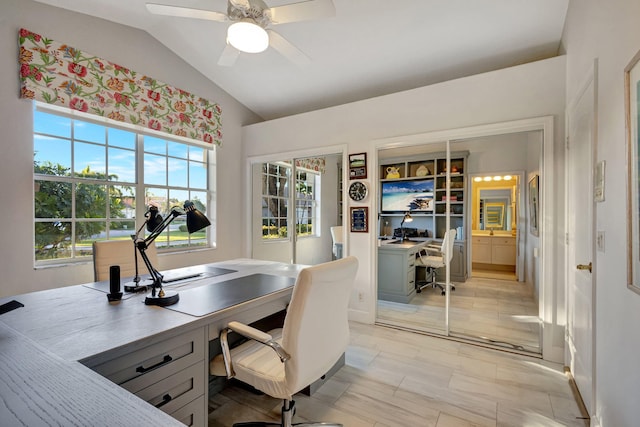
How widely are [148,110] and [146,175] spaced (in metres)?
0.76

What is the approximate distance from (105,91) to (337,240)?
3.01m

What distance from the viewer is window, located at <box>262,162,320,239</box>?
4083 mm

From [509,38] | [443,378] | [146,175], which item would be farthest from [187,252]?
[509,38]

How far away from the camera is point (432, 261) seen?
3.91 m

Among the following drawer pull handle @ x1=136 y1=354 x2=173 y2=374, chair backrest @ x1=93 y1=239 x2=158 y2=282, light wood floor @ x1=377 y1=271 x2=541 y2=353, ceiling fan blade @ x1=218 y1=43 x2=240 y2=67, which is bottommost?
light wood floor @ x1=377 y1=271 x2=541 y2=353

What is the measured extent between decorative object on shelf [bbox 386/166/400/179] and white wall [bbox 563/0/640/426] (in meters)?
2.13

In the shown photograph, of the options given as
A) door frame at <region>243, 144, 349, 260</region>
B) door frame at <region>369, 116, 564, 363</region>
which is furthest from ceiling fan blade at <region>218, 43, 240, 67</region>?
door frame at <region>369, 116, 564, 363</region>

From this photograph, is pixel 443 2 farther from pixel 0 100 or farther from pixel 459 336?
pixel 0 100

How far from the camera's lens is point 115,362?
105 centimetres

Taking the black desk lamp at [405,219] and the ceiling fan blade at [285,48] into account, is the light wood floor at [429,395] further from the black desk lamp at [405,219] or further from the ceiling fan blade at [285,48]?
the ceiling fan blade at [285,48]

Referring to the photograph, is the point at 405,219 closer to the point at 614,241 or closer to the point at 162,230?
the point at 614,241

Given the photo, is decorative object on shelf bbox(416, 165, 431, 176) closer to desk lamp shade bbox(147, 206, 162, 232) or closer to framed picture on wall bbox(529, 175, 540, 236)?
framed picture on wall bbox(529, 175, 540, 236)

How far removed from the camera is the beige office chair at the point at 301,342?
129 cm

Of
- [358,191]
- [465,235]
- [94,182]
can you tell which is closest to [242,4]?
[358,191]
